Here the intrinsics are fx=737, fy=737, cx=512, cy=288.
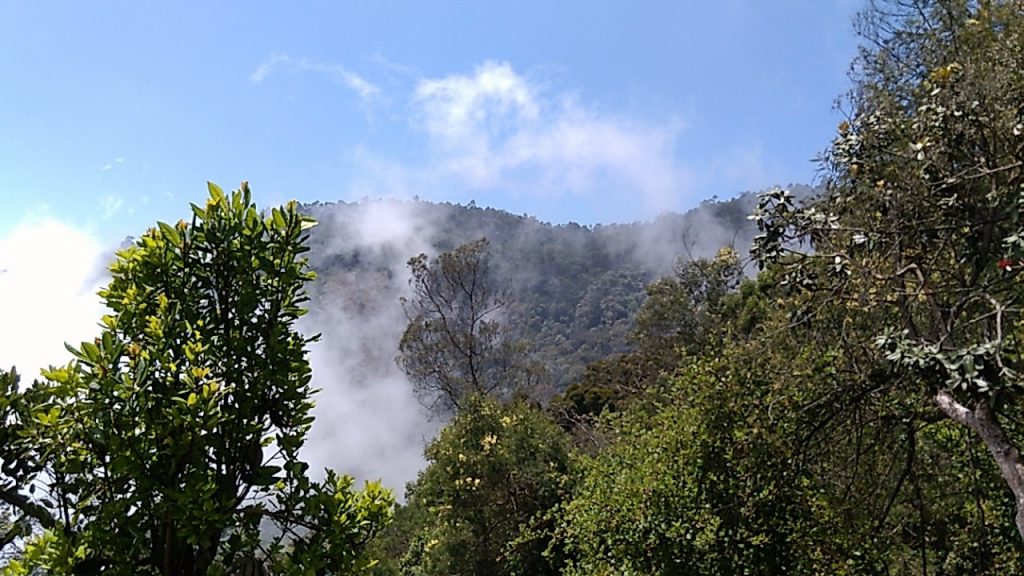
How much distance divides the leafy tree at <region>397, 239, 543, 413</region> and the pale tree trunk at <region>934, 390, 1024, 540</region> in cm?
1626

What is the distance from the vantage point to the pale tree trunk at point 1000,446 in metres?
3.96

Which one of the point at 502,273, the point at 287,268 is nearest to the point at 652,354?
the point at 287,268

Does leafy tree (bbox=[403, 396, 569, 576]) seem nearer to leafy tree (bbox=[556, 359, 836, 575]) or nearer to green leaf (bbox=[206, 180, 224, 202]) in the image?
leafy tree (bbox=[556, 359, 836, 575])

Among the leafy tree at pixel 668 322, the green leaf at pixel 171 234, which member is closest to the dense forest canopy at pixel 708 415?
the green leaf at pixel 171 234

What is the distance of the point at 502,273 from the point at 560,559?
65252mm

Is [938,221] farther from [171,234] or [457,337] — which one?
[457,337]

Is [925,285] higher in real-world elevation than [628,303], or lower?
lower

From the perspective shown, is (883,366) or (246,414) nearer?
(246,414)

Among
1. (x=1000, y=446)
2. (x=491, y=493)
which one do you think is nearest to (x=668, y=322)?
(x=491, y=493)

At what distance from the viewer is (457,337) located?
20.7 meters

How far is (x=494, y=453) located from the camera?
12.9 m

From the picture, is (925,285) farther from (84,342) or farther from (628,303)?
(628,303)

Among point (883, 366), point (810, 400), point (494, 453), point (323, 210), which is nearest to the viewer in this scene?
point (883, 366)

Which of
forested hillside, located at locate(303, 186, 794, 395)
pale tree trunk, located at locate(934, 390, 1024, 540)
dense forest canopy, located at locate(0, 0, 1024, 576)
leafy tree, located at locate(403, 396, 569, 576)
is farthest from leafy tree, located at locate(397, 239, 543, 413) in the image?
forested hillside, located at locate(303, 186, 794, 395)
